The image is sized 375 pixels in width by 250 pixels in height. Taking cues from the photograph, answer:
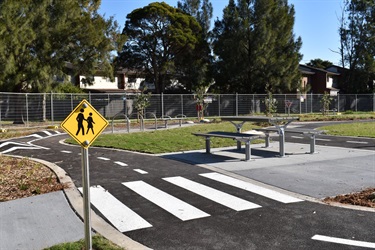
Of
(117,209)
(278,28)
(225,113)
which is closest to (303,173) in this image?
(117,209)

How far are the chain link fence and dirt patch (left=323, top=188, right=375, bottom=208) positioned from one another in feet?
45.0

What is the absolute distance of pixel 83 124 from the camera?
4.42 meters

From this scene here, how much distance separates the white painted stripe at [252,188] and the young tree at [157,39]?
3258cm

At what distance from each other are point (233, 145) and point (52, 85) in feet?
69.6

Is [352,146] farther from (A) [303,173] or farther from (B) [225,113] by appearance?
(B) [225,113]

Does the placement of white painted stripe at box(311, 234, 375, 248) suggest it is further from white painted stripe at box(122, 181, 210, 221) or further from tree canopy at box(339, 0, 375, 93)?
tree canopy at box(339, 0, 375, 93)

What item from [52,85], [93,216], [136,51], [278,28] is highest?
[278,28]

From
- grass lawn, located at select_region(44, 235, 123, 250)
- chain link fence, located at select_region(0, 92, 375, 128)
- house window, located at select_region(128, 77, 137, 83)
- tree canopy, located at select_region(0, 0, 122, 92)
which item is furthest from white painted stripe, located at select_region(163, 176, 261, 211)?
house window, located at select_region(128, 77, 137, 83)

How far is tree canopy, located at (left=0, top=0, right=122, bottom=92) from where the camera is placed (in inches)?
1042

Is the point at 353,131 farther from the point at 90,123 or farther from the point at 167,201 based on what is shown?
the point at 90,123

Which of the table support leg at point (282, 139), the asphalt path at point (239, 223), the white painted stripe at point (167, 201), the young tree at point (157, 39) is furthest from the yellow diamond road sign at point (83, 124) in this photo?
the young tree at point (157, 39)

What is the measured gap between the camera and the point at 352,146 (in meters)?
13.0

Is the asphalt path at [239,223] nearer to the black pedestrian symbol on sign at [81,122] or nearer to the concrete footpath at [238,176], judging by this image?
the concrete footpath at [238,176]

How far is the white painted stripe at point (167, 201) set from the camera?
5.68 m
